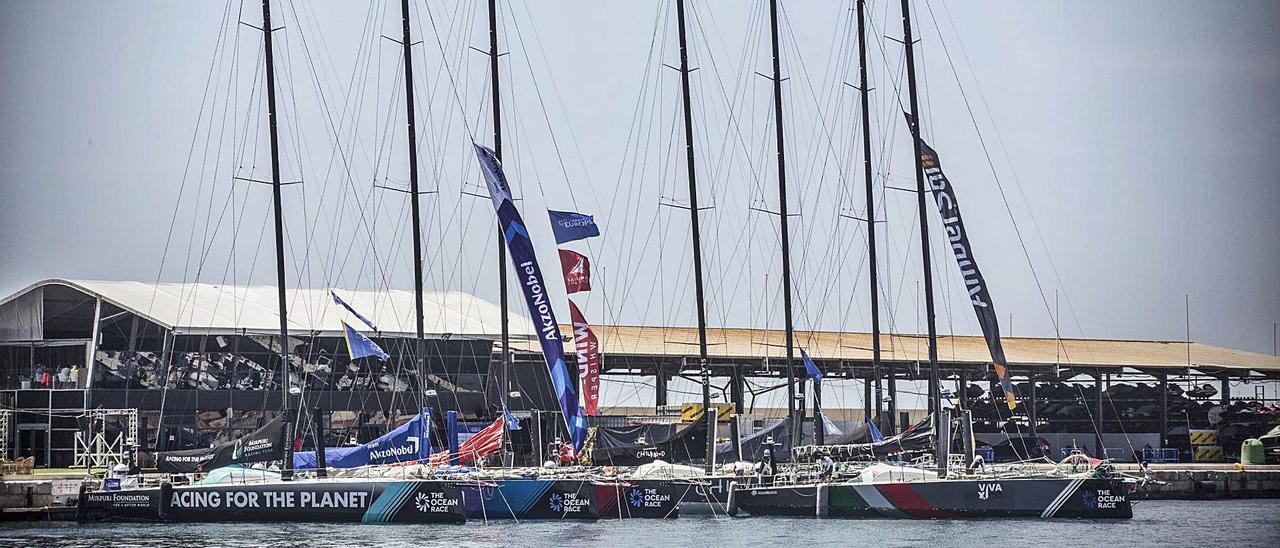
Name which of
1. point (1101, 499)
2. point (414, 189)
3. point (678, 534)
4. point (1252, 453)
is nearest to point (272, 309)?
point (414, 189)

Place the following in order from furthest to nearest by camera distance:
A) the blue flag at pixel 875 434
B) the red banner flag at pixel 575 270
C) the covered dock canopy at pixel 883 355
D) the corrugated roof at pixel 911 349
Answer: the corrugated roof at pixel 911 349
the covered dock canopy at pixel 883 355
the blue flag at pixel 875 434
the red banner flag at pixel 575 270

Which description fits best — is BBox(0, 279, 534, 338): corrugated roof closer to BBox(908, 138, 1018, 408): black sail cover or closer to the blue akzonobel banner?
the blue akzonobel banner

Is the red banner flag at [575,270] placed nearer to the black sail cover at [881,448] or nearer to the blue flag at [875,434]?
the black sail cover at [881,448]

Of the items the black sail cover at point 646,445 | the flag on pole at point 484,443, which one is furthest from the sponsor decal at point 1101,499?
the flag on pole at point 484,443

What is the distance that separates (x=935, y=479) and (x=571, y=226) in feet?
38.0

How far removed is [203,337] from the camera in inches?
2366

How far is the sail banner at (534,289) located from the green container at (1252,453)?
33.1 m

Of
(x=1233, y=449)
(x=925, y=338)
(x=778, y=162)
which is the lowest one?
(x=1233, y=449)

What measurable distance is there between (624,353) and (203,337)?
1520 cm

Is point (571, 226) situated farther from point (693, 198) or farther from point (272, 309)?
point (272, 309)

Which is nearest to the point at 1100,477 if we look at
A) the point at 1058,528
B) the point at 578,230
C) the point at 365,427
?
the point at 1058,528

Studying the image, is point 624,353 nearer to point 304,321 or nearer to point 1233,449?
point 304,321

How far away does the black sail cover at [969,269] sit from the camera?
146 feet

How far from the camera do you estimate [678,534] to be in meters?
39.9
